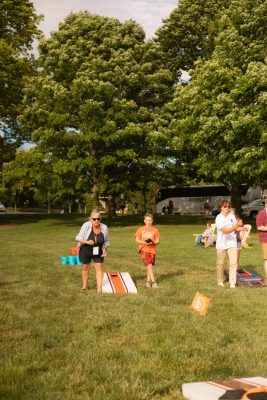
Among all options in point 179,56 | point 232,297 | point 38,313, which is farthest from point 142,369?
point 179,56

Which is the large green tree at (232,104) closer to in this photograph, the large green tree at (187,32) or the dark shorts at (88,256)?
the large green tree at (187,32)

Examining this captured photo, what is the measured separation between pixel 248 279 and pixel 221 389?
8.22 m

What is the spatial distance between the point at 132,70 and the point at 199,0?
9388mm

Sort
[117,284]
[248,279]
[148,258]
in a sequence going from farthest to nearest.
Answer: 1. [248,279]
2. [148,258]
3. [117,284]

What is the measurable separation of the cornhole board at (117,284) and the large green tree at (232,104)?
1601cm

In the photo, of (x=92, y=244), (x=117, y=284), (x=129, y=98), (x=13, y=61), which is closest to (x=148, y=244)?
(x=117, y=284)

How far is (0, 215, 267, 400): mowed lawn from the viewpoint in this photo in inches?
218

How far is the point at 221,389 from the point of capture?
4.91 metres

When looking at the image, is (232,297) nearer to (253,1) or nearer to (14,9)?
(253,1)

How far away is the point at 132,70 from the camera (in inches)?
1412

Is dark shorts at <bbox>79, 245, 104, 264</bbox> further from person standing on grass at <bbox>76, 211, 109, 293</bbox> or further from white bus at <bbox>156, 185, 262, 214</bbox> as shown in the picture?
white bus at <bbox>156, 185, 262, 214</bbox>

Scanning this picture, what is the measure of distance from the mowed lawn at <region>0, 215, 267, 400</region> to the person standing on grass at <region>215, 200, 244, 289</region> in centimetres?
47

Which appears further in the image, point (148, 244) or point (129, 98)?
point (129, 98)

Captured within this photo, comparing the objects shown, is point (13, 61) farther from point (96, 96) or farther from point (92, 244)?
point (92, 244)
